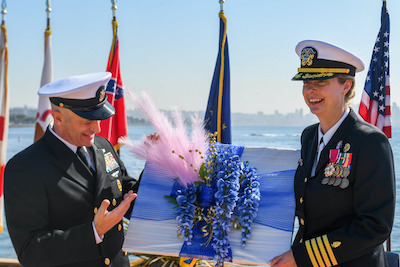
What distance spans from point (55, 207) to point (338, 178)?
1402mm

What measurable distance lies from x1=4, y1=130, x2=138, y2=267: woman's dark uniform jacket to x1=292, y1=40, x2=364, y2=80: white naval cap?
125cm

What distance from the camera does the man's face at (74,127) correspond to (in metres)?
2.35

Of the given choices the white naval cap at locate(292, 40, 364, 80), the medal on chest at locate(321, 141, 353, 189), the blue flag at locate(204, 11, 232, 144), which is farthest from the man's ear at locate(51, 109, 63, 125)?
the blue flag at locate(204, 11, 232, 144)

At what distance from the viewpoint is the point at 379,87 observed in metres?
4.73

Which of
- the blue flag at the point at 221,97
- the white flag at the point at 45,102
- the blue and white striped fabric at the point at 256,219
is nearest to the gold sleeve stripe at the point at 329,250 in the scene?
the blue and white striped fabric at the point at 256,219

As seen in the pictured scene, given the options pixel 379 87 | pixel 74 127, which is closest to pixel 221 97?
pixel 379 87

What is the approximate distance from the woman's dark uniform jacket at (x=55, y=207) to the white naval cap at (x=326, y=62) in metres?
1.25

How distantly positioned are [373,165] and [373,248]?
40 cm

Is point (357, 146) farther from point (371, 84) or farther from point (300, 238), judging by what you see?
point (371, 84)

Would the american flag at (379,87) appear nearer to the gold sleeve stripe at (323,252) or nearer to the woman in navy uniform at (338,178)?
the woman in navy uniform at (338,178)

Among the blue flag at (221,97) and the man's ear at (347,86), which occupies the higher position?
the man's ear at (347,86)

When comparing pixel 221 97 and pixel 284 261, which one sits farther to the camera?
pixel 221 97

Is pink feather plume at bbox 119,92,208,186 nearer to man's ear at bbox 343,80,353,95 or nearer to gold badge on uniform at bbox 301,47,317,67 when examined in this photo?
gold badge on uniform at bbox 301,47,317,67

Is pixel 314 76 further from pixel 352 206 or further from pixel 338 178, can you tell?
pixel 352 206
